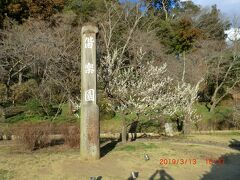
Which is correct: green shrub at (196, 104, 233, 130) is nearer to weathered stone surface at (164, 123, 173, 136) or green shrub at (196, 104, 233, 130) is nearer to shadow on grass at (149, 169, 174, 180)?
weathered stone surface at (164, 123, 173, 136)

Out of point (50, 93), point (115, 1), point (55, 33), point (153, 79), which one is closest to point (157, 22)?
point (115, 1)

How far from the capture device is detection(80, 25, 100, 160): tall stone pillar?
951 centimetres

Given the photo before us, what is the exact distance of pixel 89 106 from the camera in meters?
9.52

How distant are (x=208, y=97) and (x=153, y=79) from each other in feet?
52.3

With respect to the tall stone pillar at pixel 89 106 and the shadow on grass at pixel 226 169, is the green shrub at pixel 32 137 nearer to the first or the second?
the tall stone pillar at pixel 89 106

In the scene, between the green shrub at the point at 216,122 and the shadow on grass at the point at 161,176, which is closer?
the shadow on grass at the point at 161,176

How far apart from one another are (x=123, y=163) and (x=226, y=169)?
276cm

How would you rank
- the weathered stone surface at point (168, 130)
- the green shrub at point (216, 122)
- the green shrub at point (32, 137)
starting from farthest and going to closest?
the green shrub at point (216, 122)
the weathered stone surface at point (168, 130)
the green shrub at point (32, 137)

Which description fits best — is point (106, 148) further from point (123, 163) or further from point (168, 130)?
point (168, 130)

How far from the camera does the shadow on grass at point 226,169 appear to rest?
27.8 ft
